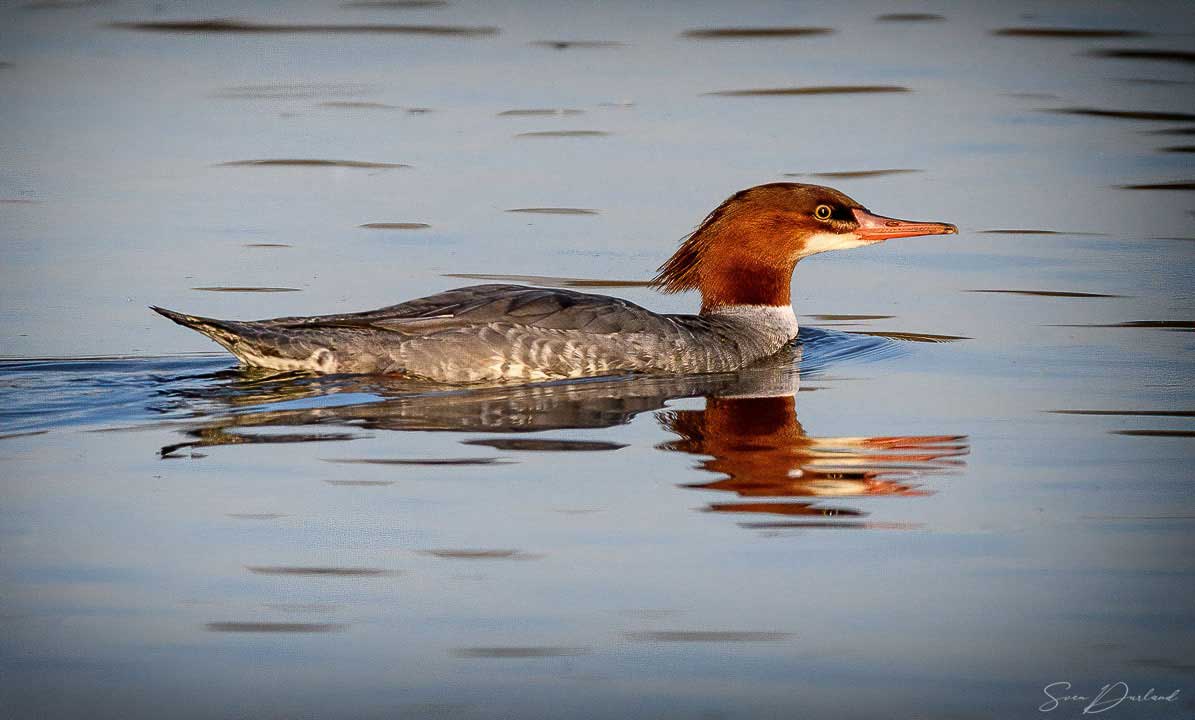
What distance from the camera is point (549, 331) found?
9.06m

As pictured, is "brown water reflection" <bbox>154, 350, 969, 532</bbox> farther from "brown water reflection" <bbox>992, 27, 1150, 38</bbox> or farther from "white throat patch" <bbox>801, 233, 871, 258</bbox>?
"brown water reflection" <bbox>992, 27, 1150, 38</bbox>

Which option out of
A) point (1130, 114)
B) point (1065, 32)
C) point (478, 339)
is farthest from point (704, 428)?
point (1065, 32)

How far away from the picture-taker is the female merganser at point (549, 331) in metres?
8.88

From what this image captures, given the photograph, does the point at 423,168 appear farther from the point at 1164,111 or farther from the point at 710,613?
the point at 710,613

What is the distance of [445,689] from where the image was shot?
5211mm

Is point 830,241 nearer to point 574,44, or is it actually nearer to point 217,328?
point 217,328

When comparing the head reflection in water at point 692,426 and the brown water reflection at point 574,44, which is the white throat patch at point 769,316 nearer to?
the head reflection in water at point 692,426

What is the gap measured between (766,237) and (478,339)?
2015 millimetres

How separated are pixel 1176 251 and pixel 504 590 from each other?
7.26 meters

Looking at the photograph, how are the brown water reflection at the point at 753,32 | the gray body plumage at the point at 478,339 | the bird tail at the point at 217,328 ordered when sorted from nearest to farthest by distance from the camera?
the bird tail at the point at 217,328
the gray body plumage at the point at 478,339
the brown water reflection at the point at 753,32

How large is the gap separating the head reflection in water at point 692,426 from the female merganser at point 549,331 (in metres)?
0.13

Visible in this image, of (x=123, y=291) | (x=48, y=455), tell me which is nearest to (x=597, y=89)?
(x=123, y=291)

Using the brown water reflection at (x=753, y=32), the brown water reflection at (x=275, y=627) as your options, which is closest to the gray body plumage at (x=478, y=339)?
the brown water reflection at (x=275, y=627)

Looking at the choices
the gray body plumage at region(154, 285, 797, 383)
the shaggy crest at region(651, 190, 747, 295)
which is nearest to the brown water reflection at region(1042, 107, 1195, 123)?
the shaggy crest at region(651, 190, 747, 295)
